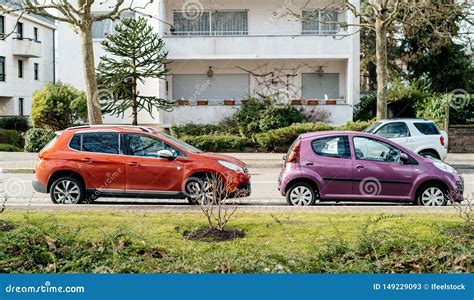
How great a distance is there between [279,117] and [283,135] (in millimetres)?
2739

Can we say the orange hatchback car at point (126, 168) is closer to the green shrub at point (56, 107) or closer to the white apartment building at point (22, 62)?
the green shrub at point (56, 107)

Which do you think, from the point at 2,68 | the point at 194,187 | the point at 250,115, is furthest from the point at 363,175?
the point at 2,68

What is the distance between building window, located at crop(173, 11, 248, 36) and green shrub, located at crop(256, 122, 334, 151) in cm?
925

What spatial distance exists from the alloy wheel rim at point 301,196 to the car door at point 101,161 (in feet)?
11.1

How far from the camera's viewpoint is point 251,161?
76.7 ft

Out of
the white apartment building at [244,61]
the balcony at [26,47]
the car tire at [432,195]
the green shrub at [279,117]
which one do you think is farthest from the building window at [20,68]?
the car tire at [432,195]

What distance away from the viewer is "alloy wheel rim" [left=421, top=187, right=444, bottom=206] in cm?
1214

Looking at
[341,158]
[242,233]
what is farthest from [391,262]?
[341,158]

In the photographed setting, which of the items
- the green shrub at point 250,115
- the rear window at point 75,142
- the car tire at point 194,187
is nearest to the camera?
the car tire at point 194,187

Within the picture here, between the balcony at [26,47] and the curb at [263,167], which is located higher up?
the balcony at [26,47]

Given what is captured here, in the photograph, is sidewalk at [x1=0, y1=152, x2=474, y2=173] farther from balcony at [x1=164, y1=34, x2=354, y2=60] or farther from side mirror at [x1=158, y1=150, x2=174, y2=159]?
side mirror at [x1=158, y1=150, x2=174, y2=159]

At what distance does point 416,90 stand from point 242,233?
2596cm

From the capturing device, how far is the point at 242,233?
8.29 metres

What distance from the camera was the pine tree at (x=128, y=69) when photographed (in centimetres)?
2828
